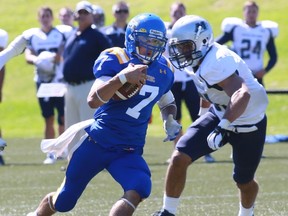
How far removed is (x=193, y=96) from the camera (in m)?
11.1

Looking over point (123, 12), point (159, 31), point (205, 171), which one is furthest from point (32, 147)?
point (159, 31)

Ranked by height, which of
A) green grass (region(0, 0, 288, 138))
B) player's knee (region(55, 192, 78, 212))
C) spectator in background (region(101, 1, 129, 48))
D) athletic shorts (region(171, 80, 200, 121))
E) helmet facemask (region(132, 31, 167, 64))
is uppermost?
helmet facemask (region(132, 31, 167, 64))

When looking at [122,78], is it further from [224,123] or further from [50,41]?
[50,41]

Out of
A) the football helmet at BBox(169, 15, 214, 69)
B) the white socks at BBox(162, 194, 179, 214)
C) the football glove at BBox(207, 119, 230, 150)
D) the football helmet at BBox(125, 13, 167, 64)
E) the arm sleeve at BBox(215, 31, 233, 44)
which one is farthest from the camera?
the arm sleeve at BBox(215, 31, 233, 44)

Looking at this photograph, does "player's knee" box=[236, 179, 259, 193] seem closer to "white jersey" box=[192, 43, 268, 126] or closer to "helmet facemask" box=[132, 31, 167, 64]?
"white jersey" box=[192, 43, 268, 126]

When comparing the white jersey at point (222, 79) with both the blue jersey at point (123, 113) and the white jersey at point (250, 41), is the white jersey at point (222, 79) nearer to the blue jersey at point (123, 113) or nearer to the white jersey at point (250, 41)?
the blue jersey at point (123, 113)

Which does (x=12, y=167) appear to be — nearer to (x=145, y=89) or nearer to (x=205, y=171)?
(x=205, y=171)

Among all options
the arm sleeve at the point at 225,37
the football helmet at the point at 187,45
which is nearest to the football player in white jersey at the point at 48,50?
the arm sleeve at the point at 225,37

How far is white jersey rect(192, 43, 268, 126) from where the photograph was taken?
6098 millimetres

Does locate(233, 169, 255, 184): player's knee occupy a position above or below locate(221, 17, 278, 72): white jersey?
above

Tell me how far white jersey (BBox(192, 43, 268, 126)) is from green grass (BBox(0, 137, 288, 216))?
98 cm

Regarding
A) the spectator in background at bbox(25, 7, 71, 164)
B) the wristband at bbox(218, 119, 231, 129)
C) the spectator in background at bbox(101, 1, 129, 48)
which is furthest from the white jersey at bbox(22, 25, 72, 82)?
the wristband at bbox(218, 119, 231, 129)

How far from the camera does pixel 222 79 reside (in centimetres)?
607

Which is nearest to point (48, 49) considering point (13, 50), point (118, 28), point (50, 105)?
point (50, 105)
